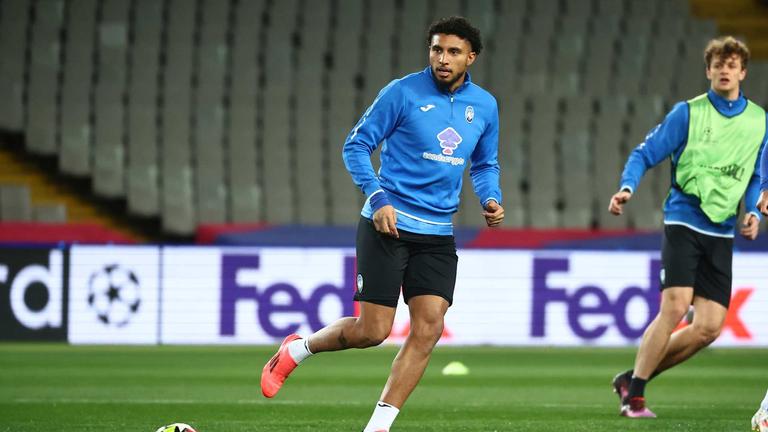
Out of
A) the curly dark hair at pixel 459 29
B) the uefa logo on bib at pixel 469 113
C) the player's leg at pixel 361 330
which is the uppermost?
the curly dark hair at pixel 459 29

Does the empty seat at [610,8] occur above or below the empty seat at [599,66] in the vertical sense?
above

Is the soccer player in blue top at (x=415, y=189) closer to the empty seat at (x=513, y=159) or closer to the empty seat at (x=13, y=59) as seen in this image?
the empty seat at (x=513, y=159)

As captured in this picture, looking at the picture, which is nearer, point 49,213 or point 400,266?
point 400,266

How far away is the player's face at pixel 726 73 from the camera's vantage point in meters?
7.58

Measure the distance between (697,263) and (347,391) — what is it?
9.48 feet

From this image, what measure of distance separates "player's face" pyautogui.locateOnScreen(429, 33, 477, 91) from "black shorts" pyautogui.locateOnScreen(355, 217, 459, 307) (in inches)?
28.9

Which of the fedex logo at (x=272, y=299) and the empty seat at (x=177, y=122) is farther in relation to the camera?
the empty seat at (x=177, y=122)

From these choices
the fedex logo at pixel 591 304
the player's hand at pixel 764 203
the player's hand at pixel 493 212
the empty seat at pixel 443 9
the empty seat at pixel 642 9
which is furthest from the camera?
the empty seat at pixel 642 9

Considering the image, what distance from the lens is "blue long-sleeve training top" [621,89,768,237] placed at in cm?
768

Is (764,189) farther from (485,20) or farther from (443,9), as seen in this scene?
(443,9)

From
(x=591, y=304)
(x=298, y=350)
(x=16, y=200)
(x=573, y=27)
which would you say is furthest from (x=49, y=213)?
(x=298, y=350)

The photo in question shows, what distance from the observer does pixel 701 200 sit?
7637mm

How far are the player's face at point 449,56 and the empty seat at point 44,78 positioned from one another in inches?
435

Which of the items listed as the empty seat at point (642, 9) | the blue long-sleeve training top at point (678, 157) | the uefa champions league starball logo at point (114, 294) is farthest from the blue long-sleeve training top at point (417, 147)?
the empty seat at point (642, 9)
